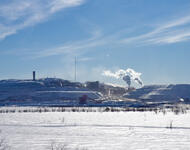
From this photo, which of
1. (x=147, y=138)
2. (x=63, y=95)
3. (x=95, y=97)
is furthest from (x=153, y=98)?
(x=147, y=138)

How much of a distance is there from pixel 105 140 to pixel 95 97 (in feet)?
559

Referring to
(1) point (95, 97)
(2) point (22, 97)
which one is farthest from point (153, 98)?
(2) point (22, 97)

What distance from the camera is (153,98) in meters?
198

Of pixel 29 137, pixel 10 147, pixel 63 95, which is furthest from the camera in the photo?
pixel 63 95

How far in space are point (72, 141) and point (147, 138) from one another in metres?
5.75

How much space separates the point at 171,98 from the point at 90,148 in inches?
7179

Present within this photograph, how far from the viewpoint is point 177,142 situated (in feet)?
80.8

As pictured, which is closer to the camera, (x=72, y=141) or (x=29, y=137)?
(x=72, y=141)

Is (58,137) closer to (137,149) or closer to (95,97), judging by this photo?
(137,149)

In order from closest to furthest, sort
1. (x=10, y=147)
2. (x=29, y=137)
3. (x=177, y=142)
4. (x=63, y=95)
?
(x=10, y=147) → (x=177, y=142) → (x=29, y=137) → (x=63, y=95)

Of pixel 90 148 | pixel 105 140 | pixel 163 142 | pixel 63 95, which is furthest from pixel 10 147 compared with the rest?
pixel 63 95

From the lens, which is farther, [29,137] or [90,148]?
[29,137]

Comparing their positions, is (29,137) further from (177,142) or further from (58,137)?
(177,142)

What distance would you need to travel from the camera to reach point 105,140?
25906 millimetres
